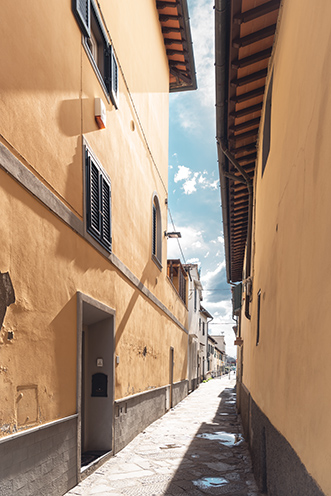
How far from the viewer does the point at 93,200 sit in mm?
6461

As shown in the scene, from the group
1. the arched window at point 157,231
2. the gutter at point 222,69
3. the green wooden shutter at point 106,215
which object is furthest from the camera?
the arched window at point 157,231

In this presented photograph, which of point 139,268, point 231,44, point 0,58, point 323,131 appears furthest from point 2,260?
point 139,268

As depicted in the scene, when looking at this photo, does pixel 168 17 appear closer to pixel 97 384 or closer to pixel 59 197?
pixel 59 197

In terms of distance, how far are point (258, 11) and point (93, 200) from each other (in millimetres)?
3333

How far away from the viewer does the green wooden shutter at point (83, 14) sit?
5801 millimetres

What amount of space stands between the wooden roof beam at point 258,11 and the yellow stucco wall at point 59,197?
7.27 ft

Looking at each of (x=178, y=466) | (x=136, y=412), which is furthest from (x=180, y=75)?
(x=178, y=466)

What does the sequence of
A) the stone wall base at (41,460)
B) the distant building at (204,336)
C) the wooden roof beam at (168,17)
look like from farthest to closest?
the distant building at (204,336) < the wooden roof beam at (168,17) < the stone wall base at (41,460)

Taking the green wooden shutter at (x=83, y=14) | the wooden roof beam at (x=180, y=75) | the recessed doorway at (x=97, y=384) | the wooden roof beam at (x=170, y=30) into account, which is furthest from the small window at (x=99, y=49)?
the wooden roof beam at (x=180, y=75)

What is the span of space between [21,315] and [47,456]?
64.8 inches

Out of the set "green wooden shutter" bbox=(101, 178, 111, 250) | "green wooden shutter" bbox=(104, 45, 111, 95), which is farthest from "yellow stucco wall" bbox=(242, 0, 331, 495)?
"green wooden shutter" bbox=(104, 45, 111, 95)

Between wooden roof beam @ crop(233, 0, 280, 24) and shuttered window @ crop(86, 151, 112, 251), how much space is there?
2688 millimetres

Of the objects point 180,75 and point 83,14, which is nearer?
point 83,14

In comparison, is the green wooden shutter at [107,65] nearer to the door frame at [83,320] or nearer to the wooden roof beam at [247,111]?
the wooden roof beam at [247,111]
